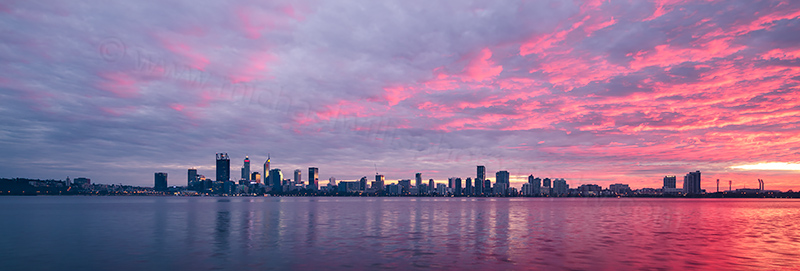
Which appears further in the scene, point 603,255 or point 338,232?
point 338,232

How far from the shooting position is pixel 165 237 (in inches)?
2317

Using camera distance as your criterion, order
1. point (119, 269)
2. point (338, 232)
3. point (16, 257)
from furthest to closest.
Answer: point (338, 232)
point (16, 257)
point (119, 269)

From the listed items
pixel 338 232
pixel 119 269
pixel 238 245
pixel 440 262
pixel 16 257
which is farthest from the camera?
pixel 338 232

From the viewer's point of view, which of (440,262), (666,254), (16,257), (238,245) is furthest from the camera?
(238,245)

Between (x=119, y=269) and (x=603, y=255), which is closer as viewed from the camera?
(x=119, y=269)

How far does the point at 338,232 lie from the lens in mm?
64875

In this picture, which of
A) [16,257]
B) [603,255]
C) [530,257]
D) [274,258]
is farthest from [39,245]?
[603,255]

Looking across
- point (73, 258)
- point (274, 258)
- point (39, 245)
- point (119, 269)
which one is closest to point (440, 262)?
point (274, 258)

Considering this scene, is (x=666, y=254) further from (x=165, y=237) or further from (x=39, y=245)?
(x=39, y=245)

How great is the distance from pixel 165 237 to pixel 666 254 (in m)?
57.2

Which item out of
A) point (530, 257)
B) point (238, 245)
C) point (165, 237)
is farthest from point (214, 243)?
point (530, 257)

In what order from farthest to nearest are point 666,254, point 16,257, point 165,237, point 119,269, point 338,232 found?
1. point 338,232
2. point 165,237
3. point 666,254
4. point 16,257
5. point 119,269

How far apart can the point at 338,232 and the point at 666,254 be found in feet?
130

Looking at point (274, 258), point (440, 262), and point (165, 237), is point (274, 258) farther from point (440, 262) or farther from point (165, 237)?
point (165, 237)
